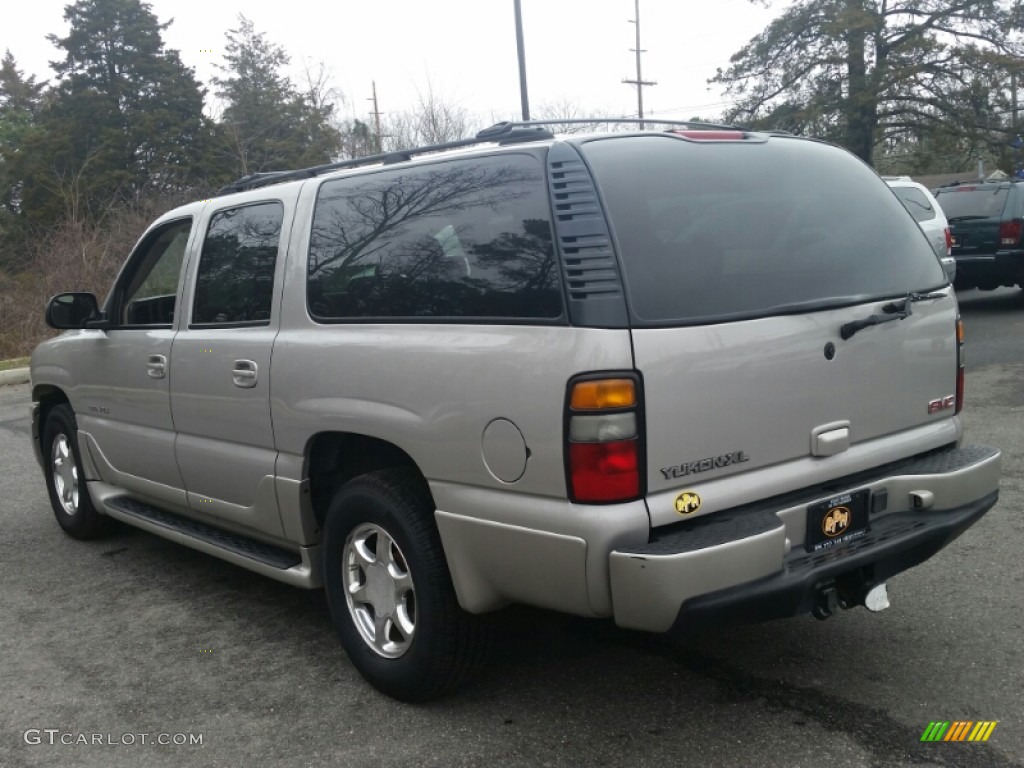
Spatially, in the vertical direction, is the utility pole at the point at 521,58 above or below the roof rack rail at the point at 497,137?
above

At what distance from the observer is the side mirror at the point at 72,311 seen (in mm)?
5121

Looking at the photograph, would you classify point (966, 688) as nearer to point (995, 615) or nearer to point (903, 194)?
point (995, 615)

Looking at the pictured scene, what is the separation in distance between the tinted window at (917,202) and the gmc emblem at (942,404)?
30.8ft

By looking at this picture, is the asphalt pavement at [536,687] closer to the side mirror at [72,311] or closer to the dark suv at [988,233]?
the side mirror at [72,311]

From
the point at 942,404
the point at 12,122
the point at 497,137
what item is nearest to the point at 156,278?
the point at 497,137

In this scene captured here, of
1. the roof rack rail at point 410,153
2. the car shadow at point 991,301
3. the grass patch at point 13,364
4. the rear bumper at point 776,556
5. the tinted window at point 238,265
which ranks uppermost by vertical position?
the roof rack rail at point 410,153

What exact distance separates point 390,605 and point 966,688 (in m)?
1.98

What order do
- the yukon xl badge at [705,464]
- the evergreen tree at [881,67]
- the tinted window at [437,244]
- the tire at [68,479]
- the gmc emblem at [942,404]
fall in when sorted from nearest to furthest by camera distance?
the yukon xl badge at [705,464]
the tinted window at [437,244]
the gmc emblem at [942,404]
the tire at [68,479]
the evergreen tree at [881,67]

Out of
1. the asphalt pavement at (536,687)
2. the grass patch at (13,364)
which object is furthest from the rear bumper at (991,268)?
the grass patch at (13,364)

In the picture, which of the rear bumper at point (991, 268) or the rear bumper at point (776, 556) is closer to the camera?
the rear bumper at point (776, 556)

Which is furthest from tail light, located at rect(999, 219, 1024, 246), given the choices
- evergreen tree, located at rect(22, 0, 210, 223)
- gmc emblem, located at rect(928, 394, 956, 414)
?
evergreen tree, located at rect(22, 0, 210, 223)

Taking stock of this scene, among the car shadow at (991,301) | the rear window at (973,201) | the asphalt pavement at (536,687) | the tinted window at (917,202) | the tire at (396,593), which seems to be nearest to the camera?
the asphalt pavement at (536,687)

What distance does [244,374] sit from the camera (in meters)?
4.05

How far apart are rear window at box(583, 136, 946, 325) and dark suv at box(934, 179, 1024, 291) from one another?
10684 mm
